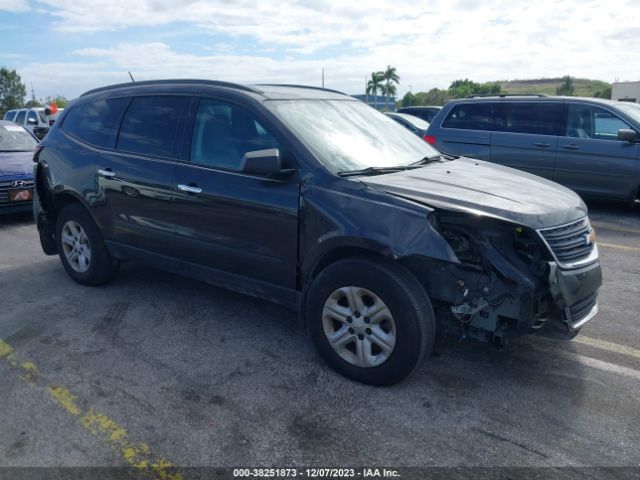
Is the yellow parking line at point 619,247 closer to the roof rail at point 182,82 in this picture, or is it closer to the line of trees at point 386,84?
the roof rail at point 182,82

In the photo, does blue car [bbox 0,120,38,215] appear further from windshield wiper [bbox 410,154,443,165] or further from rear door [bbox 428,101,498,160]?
rear door [bbox 428,101,498,160]

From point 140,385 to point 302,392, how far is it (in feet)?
3.34

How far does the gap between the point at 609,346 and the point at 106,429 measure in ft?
11.0

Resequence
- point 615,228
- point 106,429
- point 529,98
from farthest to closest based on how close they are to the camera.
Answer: point 529,98 → point 615,228 → point 106,429

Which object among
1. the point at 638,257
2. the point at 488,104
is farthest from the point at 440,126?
the point at 638,257

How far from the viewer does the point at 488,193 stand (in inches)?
134

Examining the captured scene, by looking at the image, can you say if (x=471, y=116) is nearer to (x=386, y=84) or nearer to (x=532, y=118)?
(x=532, y=118)

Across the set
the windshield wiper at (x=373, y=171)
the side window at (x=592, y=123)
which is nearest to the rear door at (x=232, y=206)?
the windshield wiper at (x=373, y=171)

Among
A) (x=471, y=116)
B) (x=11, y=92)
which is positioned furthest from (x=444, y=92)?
(x=471, y=116)

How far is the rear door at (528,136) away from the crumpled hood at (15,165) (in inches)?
287

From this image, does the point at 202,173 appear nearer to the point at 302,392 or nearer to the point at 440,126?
the point at 302,392

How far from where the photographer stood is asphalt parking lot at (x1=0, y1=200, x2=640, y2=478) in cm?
278

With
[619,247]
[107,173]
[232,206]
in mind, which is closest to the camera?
[232,206]

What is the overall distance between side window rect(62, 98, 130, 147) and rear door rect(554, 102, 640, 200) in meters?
6.47
